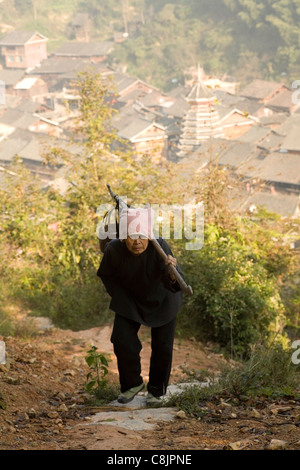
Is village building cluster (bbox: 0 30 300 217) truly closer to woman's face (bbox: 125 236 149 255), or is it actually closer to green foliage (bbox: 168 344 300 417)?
green foliage (bbox: 168 344 300 417)

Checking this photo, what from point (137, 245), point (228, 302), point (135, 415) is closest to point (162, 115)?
point (228, 302)

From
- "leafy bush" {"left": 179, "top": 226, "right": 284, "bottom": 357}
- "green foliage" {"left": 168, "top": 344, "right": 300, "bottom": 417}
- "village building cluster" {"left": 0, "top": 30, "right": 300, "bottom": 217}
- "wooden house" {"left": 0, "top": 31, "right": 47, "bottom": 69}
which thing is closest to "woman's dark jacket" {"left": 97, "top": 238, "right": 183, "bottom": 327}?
"green foliage" {"left": 168, "top": 344, "right": 300, "bottom": 417}

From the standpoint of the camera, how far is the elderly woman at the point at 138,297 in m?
2.87

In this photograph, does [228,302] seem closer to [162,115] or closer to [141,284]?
[141,284]

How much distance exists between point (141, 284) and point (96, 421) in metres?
0.64

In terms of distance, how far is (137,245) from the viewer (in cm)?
286

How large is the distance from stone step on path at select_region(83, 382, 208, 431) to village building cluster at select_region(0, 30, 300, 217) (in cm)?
1351

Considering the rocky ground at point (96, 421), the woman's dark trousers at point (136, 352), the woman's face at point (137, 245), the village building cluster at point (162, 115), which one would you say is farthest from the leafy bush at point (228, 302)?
the village building cluster at point (162, 115)

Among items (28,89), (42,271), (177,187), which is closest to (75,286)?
(42,271)

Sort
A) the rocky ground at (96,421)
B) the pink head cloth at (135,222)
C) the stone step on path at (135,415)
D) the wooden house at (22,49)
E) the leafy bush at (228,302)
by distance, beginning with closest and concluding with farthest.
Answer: the rocky ground at (96,421) → the stone step on path at (135,415) → the pink head cloth at (135,222) → the leafy bush at (228,302) → the wooden house at (22,49)

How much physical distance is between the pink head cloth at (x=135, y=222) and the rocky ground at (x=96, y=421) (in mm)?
810

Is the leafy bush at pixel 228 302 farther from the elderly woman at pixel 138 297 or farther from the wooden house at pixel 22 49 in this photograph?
the wooden house at pixel 22 49

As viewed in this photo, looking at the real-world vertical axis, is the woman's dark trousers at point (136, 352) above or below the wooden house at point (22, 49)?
below

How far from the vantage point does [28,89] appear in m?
36.3
